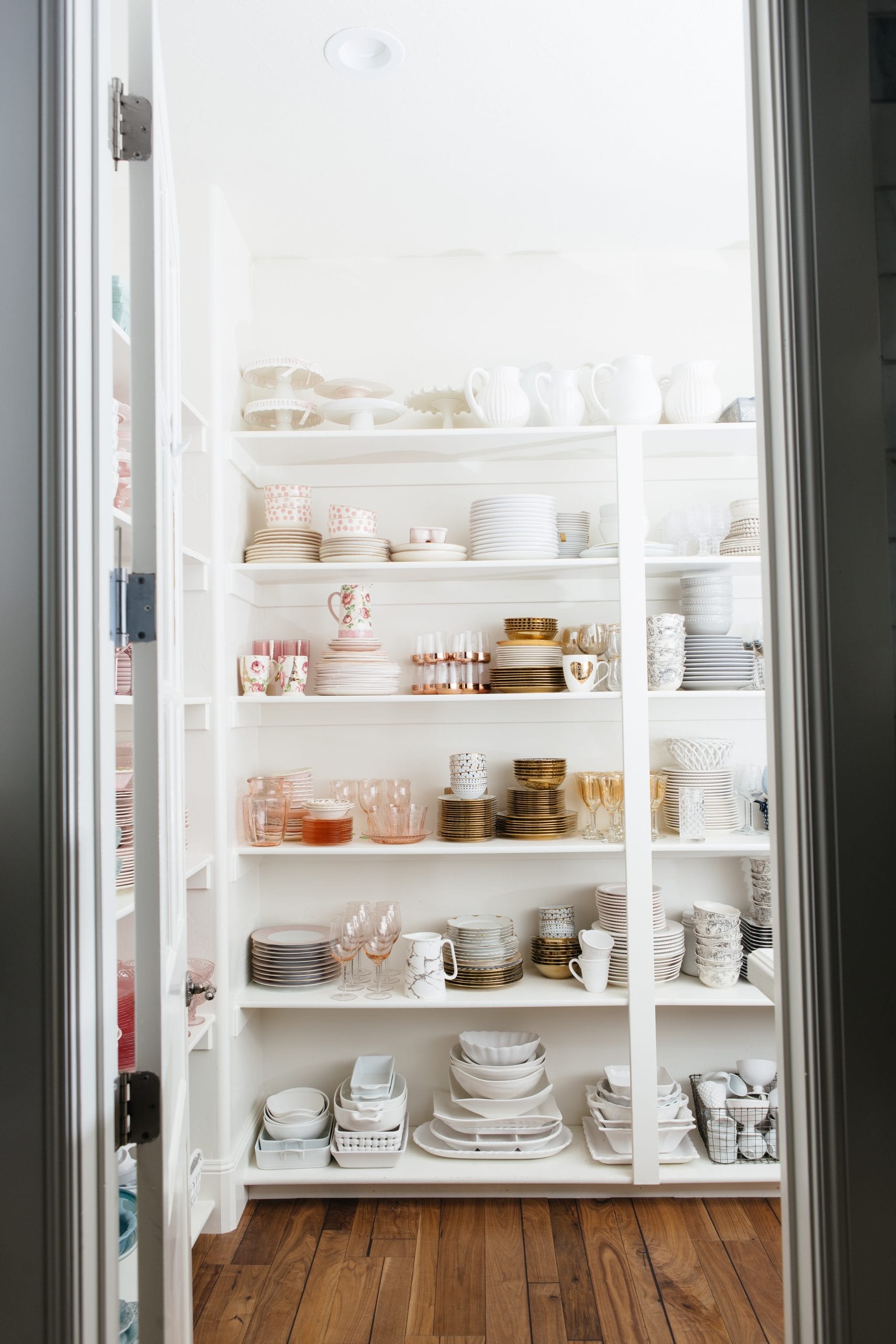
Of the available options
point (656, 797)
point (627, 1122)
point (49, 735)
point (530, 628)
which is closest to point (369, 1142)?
point (627, 1122)

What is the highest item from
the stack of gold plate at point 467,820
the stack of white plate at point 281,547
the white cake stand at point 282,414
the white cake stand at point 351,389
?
the white cake stand at point 351,389

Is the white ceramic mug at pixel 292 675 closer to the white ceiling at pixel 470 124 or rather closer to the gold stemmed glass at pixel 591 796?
the gold stemmed glass at pixel 591 796

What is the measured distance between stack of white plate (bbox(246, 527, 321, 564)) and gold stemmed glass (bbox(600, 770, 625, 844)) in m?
1.10

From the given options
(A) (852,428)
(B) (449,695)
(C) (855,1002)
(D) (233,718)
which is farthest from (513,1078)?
(A) (852,428)

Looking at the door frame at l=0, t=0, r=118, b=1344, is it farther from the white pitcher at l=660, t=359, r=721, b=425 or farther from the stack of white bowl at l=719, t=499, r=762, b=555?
the stack of white bowl at l=719, t=499, r=762, b=555

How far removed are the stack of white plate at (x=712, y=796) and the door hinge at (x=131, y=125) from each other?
221 centimetres

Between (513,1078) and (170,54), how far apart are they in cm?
271

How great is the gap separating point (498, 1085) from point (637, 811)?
34.3 inches

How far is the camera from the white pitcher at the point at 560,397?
282 cm

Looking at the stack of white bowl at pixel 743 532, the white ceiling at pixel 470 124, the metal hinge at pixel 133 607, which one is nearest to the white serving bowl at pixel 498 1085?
the stack of white bowl at pixel 743 532

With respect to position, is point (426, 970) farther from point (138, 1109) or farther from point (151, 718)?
point (151, 718)

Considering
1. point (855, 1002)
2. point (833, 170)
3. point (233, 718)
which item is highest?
point (833, 170)

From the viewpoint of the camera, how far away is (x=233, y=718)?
271cm

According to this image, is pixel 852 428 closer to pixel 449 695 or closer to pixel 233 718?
pixel 449 695
